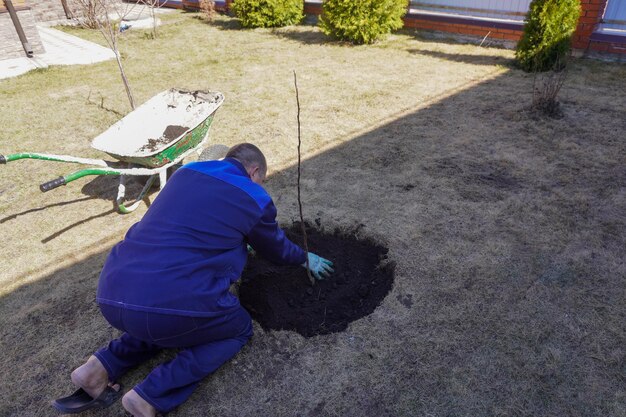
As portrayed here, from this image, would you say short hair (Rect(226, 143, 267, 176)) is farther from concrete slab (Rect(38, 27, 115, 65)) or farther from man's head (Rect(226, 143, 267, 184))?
concrete slab (Rect(38, 27, 115, 65))

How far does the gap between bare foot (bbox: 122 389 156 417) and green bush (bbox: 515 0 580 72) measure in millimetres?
7099

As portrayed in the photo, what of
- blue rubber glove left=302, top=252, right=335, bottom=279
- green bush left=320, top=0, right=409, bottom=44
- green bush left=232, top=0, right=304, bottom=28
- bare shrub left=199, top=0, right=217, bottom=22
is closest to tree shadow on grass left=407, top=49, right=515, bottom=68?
green bush left=320, top=0, right=409, bottom=44

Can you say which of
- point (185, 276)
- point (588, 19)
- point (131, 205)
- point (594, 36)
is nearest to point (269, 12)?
point (588, 19)

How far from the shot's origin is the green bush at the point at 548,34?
22.5 feet

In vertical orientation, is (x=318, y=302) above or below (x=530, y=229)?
below

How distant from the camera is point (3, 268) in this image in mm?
3615

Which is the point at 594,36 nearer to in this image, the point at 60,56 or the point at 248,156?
the point at 248,156

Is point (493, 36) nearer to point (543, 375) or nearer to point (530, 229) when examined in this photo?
point (530, 229)

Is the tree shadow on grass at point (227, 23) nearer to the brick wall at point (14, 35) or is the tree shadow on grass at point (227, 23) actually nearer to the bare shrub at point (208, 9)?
the bare shrub at point (208, 9)

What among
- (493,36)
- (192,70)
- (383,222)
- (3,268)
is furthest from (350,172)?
(493,36)

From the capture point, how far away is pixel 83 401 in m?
2.36

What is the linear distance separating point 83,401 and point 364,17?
892cm

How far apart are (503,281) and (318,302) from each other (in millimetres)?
1335

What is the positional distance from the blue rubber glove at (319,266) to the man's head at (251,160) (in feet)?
2.38
